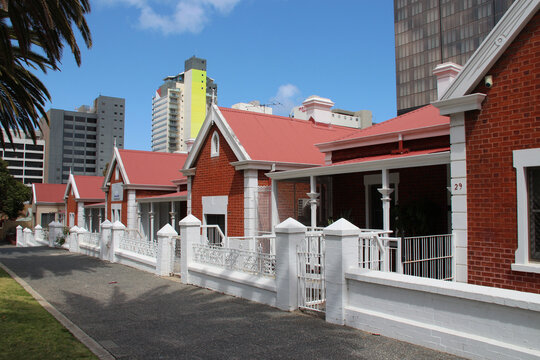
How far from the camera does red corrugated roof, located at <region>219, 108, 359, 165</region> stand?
610 inches

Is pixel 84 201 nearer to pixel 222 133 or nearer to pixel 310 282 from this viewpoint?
pixel 222 133

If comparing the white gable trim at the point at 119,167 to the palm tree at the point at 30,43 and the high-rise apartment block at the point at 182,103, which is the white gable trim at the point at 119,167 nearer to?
the palm tree at the point at 30,43

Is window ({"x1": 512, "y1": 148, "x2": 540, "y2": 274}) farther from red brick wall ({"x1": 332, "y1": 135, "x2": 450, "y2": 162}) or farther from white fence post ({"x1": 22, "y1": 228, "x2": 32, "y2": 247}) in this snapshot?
white fence post ({"x1": 22, "y1": 228, "x2": 32, "y2": 247})

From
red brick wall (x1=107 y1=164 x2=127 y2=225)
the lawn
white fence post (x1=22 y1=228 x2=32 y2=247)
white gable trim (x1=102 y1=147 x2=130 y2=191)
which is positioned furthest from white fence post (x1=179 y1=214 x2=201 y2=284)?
white fence post (x1=22 y1=228 x2=32 y2=247)

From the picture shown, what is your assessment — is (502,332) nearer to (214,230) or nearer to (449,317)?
(449,317)

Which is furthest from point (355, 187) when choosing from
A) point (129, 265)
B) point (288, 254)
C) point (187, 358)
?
point (187, 358)

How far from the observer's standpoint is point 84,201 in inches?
1373

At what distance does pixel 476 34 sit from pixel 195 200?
252 feet

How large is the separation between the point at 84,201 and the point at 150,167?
1048 centimetres

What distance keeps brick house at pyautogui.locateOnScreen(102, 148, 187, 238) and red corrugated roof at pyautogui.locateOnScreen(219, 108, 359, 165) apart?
7559 mm

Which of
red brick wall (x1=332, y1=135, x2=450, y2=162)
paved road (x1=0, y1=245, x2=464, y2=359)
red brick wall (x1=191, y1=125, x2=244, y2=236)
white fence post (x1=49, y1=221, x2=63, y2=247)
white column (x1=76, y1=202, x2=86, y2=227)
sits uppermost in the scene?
red brick wall (x1=332, y1=135, x2=450, y2=162)

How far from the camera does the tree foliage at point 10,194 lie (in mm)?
40562

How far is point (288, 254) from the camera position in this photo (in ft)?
28.2

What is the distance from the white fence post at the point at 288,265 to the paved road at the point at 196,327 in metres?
0.24
